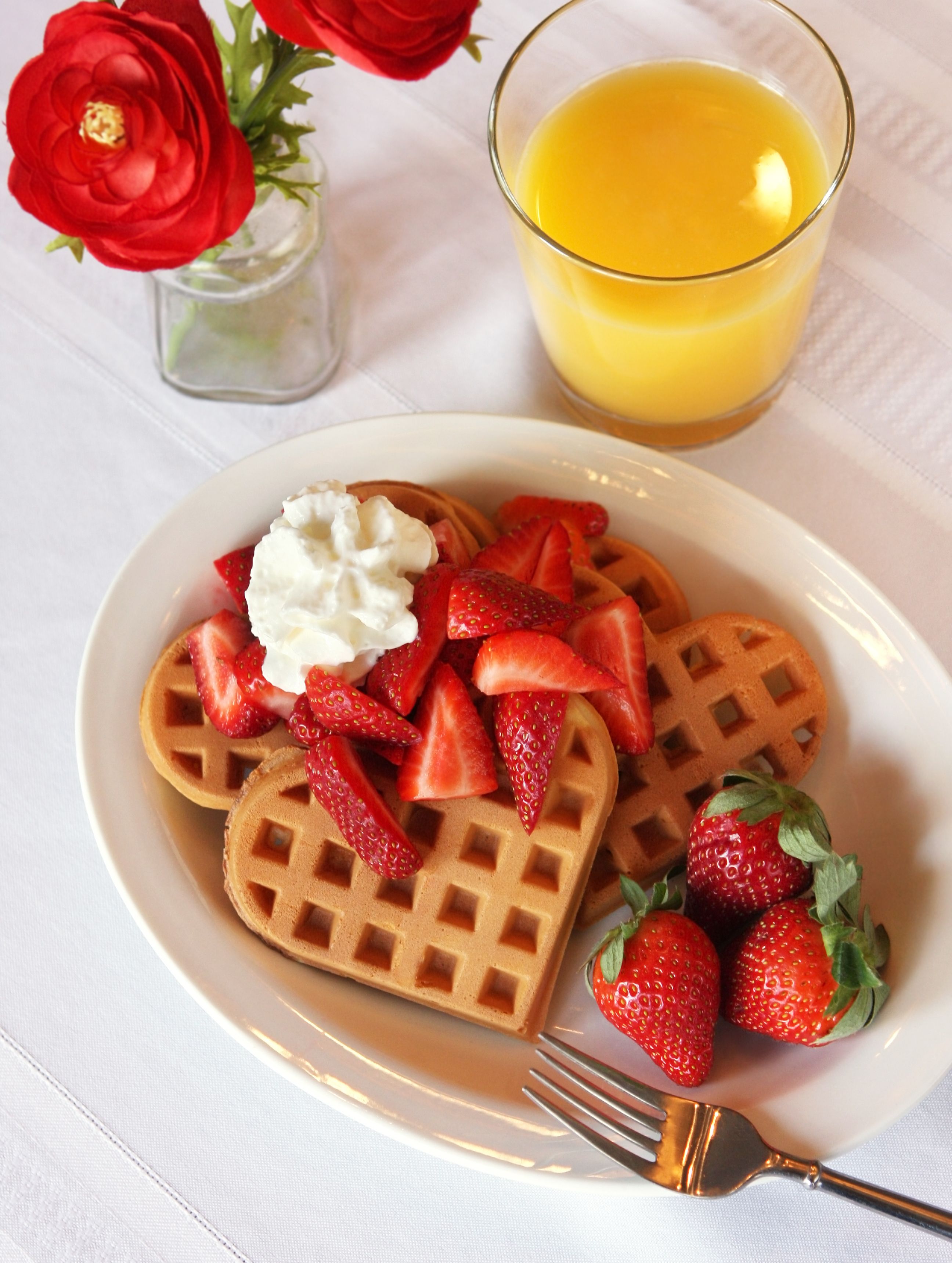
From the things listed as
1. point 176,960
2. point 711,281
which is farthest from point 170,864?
point 711,281

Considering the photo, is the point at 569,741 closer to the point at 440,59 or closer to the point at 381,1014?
the point at 381,1014

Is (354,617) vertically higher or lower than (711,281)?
lower

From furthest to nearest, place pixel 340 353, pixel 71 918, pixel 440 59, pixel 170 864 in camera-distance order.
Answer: pixel 340 353 → pixel 71 918 → pixel 170 864 → pixel 440 59

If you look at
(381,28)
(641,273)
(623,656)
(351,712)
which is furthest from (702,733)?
(381,28)

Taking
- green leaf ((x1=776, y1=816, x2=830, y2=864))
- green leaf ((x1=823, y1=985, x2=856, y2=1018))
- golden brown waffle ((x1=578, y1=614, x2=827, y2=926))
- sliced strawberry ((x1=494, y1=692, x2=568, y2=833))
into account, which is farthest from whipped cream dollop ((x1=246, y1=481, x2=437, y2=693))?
green leaf ((x1=823, y1=985, x2=856, y2=1018))

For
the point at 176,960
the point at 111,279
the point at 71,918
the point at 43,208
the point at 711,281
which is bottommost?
the point at 71,918

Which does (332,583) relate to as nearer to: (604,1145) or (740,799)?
(740,799)

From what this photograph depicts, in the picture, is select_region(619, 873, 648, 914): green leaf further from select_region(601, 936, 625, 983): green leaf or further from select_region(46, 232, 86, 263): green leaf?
select_region(46, 232, 86, 263): green leaf

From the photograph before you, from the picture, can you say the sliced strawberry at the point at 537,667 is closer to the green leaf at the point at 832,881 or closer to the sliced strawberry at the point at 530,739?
the sliced strawberry at the point at 530,739
